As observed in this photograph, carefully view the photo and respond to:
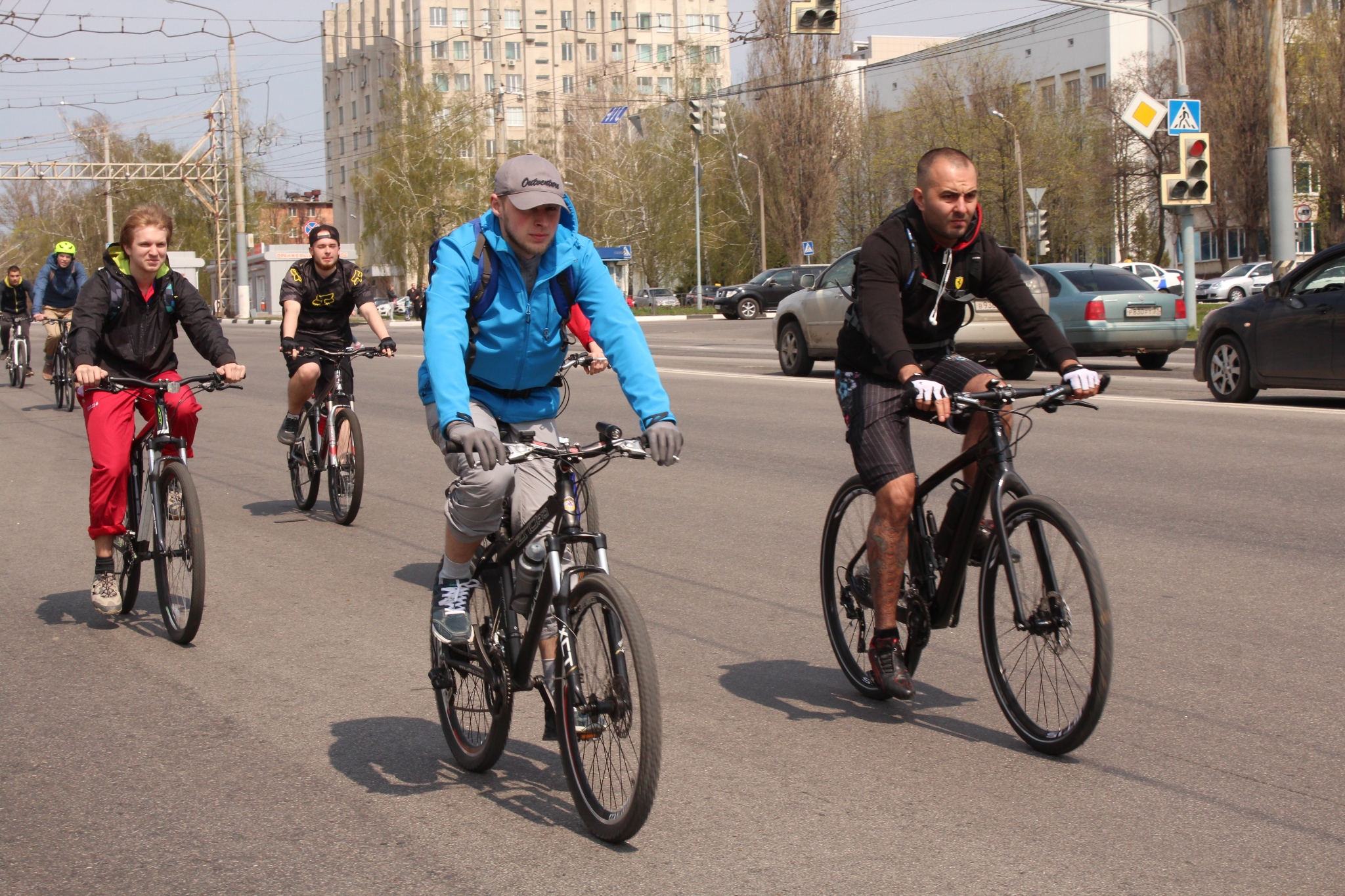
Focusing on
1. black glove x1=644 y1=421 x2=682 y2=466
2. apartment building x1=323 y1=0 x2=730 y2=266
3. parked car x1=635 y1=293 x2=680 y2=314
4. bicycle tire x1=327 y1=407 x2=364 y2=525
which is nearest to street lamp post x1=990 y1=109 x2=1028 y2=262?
parked car x1=635 y1=293 x2=680 y2=314

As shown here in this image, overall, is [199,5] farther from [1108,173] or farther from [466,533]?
[466,533]

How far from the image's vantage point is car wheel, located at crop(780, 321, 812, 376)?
20359 millimetres

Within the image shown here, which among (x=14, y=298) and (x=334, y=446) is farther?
(x=14, y=298)

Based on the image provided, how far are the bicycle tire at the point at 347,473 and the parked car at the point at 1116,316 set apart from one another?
1284 cm

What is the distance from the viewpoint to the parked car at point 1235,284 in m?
52.4

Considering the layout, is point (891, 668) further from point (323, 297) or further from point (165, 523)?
point (323, 297)

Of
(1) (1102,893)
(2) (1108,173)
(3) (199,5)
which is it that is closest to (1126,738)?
(1) (1102,893)

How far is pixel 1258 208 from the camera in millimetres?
56500

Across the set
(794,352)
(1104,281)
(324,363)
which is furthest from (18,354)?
(1104,281)

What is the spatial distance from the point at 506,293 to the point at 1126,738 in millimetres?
2345

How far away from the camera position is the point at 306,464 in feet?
31.9

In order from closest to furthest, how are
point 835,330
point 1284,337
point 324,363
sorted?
1. point 324,363
2. point 1284,337
3. point 835,330

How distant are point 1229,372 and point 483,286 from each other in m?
12.1

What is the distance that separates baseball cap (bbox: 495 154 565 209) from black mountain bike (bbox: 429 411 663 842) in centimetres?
63
